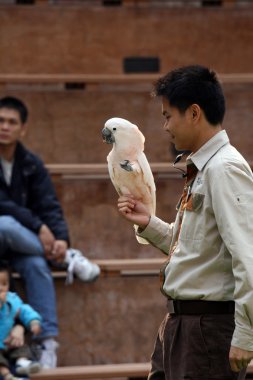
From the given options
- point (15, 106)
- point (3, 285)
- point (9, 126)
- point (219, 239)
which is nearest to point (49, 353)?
point (3, 285)

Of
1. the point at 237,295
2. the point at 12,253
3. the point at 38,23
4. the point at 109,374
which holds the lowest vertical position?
the point at 109,374

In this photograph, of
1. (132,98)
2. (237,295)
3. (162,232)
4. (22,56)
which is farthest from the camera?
(22,56)

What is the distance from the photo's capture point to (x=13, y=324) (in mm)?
4082

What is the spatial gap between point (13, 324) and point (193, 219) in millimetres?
1610

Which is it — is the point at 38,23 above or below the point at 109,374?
above

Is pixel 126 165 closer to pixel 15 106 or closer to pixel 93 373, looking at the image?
pixel 93 373

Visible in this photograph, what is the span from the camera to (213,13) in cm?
637

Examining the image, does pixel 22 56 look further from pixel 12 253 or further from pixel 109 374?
pixel 109 374

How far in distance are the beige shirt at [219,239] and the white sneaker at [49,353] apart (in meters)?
1.53

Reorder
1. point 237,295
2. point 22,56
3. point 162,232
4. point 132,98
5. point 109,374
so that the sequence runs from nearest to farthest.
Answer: point 237,295 < point 162,232 < point 109,374 < point 132,98 < point 22,56

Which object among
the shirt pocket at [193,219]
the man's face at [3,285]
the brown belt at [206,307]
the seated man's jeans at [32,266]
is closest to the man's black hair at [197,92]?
the shirt pocket at [193,219]

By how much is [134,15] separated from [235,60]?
0.69 m

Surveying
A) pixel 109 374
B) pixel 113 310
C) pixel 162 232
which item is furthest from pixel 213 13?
pixel 162 232

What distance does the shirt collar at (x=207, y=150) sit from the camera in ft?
8.80
